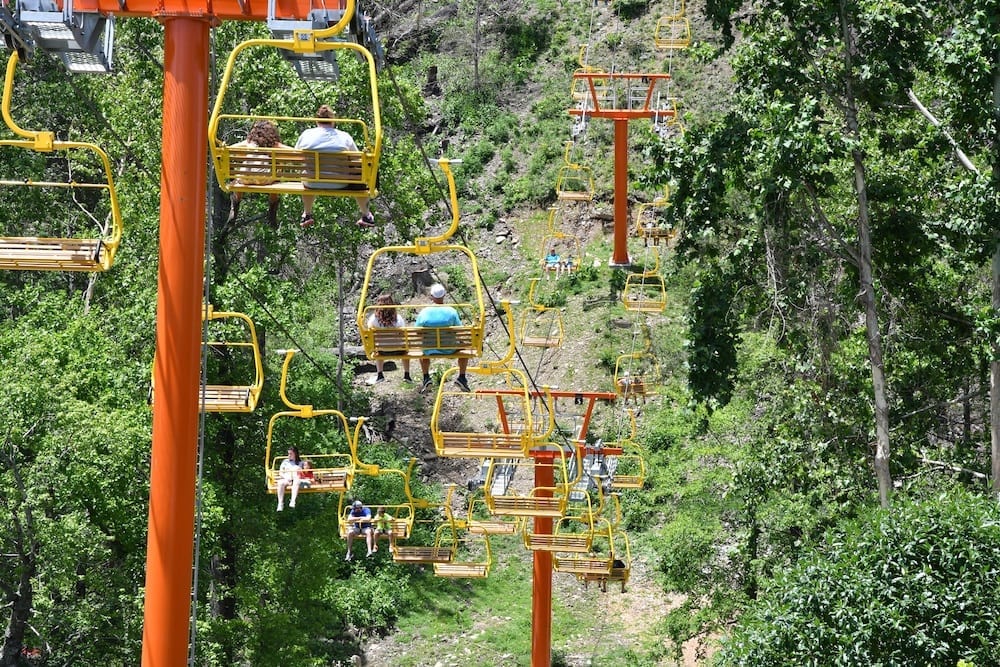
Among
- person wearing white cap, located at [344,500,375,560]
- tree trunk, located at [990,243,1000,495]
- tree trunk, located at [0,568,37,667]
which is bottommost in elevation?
tree trunk, located at [0,568,37,667]

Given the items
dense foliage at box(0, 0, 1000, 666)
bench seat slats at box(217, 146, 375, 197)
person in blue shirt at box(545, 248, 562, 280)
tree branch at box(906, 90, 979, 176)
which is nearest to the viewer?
bench seat slats at box(217, 146, 375, 197)

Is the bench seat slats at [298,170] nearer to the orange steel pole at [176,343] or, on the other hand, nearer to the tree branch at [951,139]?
the orange steel pole at [176,343]

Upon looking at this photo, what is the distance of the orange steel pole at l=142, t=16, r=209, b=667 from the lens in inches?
337

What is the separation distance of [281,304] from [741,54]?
9466 mm

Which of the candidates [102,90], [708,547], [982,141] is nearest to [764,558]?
[708,547]

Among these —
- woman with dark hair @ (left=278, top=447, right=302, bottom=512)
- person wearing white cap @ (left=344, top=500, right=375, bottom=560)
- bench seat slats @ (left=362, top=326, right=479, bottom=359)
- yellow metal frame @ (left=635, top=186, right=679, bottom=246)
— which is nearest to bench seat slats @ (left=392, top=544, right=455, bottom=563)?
person wearing white cap @ (left=344, top=500, right=375, bottom=560)

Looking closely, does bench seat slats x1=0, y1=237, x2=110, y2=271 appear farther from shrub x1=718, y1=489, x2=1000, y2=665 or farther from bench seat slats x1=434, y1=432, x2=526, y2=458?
bench seat slats x1=434, y1=432, x2=526, y2=458

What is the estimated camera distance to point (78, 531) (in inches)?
778

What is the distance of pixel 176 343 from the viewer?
854 cm

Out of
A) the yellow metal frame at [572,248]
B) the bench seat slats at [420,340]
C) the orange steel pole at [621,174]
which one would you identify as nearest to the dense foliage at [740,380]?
the bench seat slats at [420,340]

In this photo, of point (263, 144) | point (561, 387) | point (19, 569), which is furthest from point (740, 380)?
point (561, 387)

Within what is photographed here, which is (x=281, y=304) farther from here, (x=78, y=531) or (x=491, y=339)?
(x=491, y=339)

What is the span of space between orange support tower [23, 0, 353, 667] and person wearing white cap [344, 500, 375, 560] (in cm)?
1247

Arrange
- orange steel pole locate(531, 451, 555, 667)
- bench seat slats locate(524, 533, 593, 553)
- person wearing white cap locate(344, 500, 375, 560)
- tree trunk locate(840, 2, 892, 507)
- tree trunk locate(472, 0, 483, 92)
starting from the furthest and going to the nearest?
1. tree trunk locate(472, 0, 483, 92)
2. orange steel pole locate(531, 451, 555, 667)
3. person wearing white cap locate(344, 500, 375, 560)
4. bench seat slats locate(524, 533, 593, 553)
5. tree trunk locate(840, 2, 892, 507)
